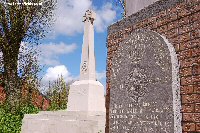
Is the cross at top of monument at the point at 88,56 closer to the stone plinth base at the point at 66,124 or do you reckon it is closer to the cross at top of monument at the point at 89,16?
the cross at top of monument at the point at 89,16

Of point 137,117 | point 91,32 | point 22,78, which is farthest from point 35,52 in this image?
point 137,117

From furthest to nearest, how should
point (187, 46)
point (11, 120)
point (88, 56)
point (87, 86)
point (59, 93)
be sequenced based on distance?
point (59, 93)
point (11, 120)
point (88, 56)
point (87, 86)
point (187, 46)

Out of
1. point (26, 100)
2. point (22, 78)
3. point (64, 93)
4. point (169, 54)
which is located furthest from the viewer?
point (64, 93)

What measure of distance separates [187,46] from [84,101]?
298 inches

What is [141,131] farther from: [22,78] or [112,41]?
[22,78]

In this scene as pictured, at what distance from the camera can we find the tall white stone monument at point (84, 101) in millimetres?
8086

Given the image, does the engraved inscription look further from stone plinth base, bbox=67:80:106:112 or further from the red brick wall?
stone plinth base, bbox=67:80:106:112

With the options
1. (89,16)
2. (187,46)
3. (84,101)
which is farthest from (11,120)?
(187,46)

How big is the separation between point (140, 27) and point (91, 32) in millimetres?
7446

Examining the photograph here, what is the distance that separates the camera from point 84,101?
9.95 meters

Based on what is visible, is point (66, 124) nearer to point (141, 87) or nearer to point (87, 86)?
point (87, 86)

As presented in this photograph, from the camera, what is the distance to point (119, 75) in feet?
11.8

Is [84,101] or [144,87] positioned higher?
[144,87]

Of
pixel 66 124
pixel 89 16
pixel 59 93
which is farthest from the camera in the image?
pixel 59 93
